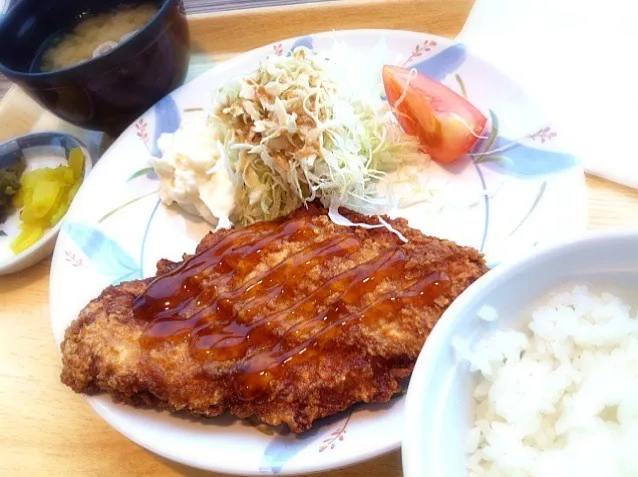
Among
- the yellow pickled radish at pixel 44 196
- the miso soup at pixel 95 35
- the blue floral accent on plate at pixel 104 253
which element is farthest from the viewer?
the miso soup at pixel 95 35

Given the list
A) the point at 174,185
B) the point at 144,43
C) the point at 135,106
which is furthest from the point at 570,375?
the point at 135,106

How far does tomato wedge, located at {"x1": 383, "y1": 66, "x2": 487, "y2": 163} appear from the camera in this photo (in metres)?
2.08

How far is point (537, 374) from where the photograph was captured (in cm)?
97

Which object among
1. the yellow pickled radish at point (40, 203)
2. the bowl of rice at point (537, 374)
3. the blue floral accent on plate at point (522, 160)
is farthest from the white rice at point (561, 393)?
the yellow pickled radish at point (40, 203)

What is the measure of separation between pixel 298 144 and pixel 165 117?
649 mm

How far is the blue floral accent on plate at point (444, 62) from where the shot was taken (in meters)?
2.28

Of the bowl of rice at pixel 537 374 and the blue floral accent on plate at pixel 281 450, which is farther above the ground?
the bowl of rice at pixel 537 374

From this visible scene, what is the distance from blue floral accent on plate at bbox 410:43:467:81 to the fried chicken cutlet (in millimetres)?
807

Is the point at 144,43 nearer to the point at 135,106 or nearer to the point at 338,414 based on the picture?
the point at 135,106

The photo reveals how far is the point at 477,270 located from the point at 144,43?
1480mm

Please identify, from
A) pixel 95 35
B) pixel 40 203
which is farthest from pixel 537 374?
pixel 95 35

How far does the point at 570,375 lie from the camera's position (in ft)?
3.18

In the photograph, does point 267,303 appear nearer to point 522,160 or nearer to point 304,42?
point 522,160

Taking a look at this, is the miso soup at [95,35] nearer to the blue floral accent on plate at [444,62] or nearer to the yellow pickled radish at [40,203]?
the yellow pickled radish at [40,203]
